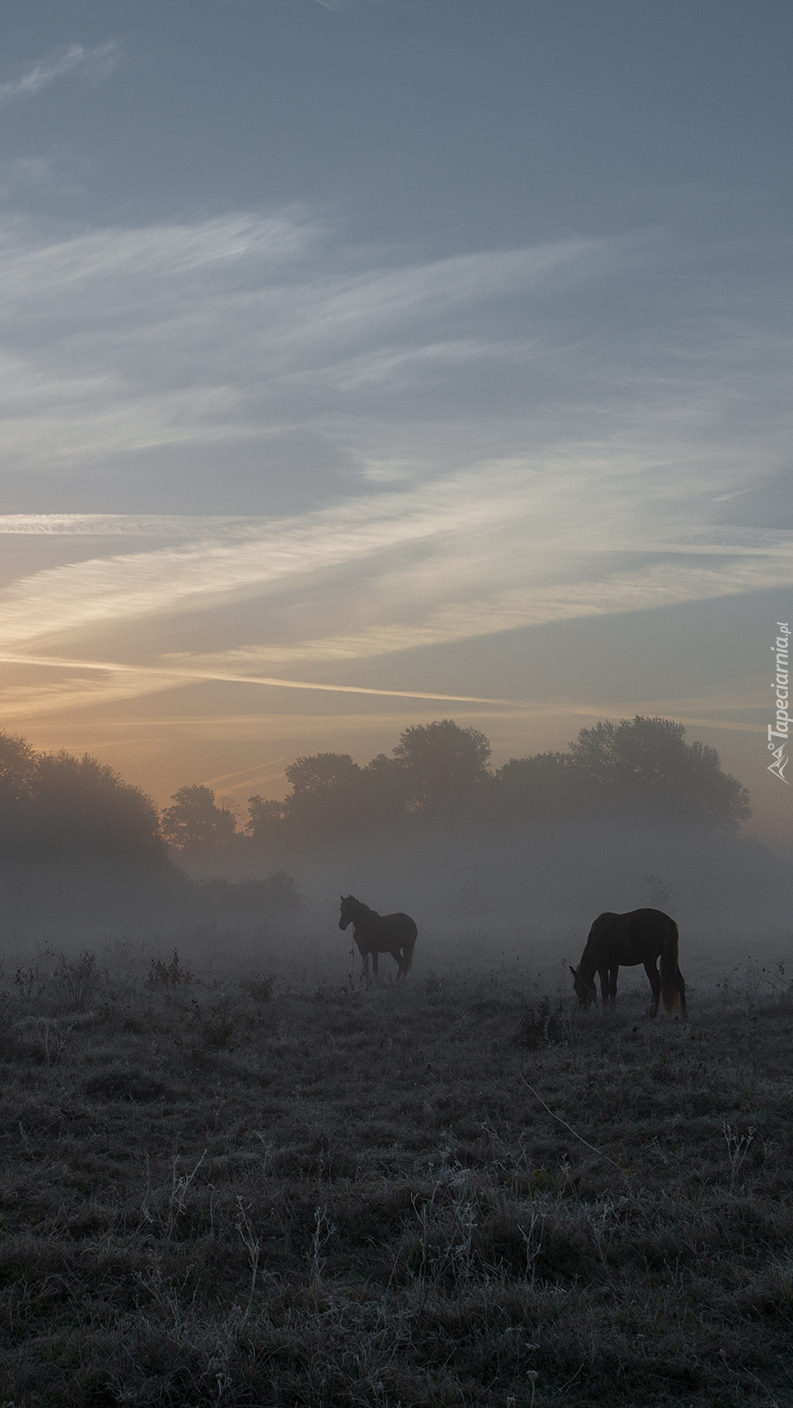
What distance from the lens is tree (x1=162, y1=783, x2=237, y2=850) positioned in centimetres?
6438

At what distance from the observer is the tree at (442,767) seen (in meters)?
61.2

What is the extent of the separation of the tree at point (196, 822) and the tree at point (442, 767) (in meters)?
15.1

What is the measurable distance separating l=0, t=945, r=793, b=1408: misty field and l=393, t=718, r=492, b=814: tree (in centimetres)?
5031

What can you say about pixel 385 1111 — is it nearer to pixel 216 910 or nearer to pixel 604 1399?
pixel 604 1399

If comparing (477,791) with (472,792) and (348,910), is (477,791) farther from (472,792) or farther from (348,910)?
(348,910)

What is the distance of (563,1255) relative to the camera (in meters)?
5.16

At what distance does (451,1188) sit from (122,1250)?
7.23ft

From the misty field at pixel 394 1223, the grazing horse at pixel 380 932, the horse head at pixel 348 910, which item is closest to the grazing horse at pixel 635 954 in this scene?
the misty field at pixel 394 1223

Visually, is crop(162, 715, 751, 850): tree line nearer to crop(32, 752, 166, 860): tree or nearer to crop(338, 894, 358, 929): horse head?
crop(32, 752, 166, 860): tree

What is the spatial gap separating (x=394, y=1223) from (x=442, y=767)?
56.6m

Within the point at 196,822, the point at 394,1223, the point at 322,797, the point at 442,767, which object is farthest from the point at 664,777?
the point at 394,1223

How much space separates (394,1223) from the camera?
561cm

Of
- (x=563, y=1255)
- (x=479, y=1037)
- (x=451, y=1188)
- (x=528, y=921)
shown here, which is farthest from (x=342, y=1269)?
(x=528, y=921)

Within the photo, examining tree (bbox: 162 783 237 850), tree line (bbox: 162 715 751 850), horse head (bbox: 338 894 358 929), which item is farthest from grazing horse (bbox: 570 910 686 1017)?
tree (bbox: 162 783 237 850)
